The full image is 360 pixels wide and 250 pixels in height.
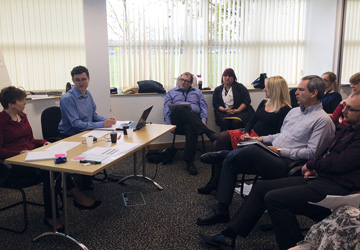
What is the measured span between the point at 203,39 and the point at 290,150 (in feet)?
10.5

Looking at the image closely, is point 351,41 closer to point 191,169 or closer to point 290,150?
point 191,169

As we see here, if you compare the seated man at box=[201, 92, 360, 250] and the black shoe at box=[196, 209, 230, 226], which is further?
the black shoe at box=[196, 209, 230, 226]

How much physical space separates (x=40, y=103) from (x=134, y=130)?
2.01m

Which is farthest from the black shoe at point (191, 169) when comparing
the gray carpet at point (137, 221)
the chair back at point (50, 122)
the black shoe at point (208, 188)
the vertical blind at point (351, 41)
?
the vertical blind at point (351, 41)

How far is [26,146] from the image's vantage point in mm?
2748

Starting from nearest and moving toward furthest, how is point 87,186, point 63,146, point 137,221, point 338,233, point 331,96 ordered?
point 338,233, point 63,146, point 137,221, point 87,186, point 331,96

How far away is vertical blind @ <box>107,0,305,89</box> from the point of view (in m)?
4.99

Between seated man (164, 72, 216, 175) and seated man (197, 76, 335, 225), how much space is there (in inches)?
52.9

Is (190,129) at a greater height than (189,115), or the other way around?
(189,115)

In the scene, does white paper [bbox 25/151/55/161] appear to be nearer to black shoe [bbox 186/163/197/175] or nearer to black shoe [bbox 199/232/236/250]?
black shoe [bbox 199/232/236/250]

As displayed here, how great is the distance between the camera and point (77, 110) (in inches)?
126

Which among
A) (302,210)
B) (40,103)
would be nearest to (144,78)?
(40,103)

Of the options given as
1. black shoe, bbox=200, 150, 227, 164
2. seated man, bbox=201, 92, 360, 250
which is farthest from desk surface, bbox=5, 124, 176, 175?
seated man, bbox=201, 92, 360, 250

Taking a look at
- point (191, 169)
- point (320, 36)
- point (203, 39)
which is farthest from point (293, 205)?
point (320, 36)
